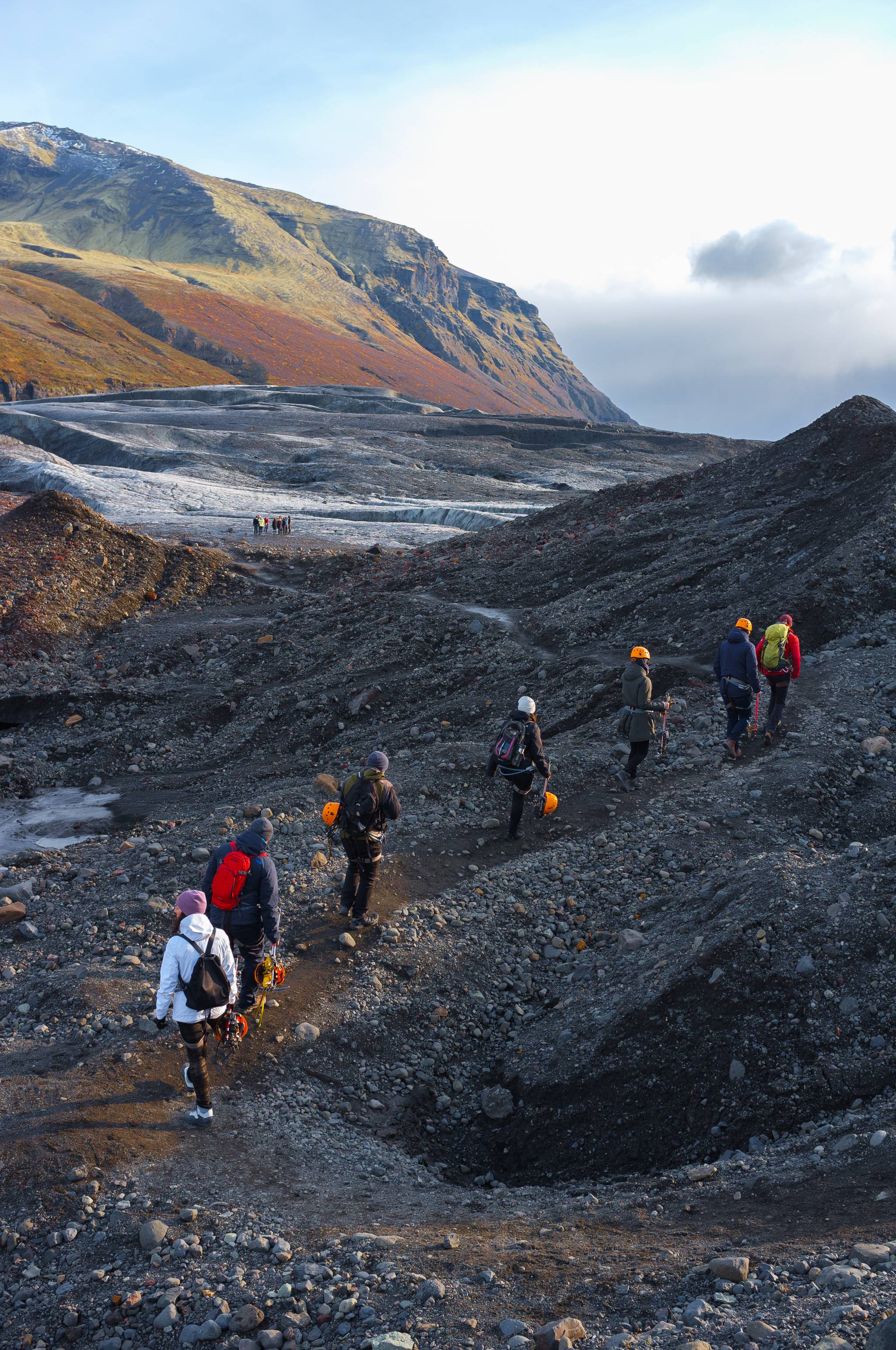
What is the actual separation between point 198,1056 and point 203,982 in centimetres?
65

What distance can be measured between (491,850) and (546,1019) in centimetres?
328

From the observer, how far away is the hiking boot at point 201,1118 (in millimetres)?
7133

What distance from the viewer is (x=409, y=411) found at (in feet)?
406

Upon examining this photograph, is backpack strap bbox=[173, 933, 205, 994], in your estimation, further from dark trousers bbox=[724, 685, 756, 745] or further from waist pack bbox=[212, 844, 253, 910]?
dark trousers bbox=[724, 685, 756, 745]

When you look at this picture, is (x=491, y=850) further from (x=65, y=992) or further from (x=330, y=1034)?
(x=65, y=992)

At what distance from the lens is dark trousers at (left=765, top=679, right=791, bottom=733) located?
13367 millimetres

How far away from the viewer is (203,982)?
699 cm

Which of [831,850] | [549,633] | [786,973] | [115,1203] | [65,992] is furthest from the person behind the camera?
[549,633]

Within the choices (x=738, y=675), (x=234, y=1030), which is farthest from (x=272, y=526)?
(x=234, y=1030)

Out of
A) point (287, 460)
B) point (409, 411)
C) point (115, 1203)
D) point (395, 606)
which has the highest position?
point (409, 411)

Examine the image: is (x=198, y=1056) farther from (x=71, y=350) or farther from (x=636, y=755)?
(x=71, y=350)

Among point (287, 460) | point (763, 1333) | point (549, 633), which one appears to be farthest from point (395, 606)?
point (287, 460)

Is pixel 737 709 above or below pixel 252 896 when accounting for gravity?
above

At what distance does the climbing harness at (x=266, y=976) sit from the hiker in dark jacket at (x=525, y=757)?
Result: 4.07 m
